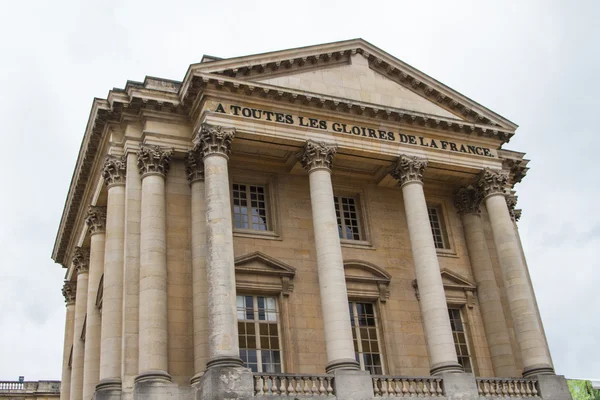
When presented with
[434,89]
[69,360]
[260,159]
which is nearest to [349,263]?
[260,159]

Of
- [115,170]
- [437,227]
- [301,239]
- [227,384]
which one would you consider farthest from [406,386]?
[115,170]

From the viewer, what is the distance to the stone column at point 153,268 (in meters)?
22.0

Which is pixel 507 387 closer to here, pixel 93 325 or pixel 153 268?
pixel 153 268

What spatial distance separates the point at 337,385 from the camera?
21.8 m

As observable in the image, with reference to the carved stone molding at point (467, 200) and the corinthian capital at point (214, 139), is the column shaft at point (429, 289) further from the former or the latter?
the corinthian capital at point (214, 139)

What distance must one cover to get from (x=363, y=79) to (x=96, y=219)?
1224 centimetres

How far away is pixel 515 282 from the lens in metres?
27.2

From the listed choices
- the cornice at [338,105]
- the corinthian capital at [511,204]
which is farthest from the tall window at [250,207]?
the corinthian capital at [511,204]

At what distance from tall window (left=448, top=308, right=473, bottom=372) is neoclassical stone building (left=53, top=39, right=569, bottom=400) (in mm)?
63

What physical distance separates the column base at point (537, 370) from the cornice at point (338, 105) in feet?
31.5

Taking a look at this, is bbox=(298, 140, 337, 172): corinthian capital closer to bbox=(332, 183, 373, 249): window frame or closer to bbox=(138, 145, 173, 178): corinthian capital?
bbox=(332, 183, 373, 249): window frame

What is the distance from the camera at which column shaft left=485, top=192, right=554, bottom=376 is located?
25922 millimetres

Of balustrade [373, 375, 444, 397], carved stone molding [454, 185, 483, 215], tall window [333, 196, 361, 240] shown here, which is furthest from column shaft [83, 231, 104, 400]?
carved stone molding [454, 185, 483, 215]

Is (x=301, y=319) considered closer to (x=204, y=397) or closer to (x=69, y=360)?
(x=204, y=397)
